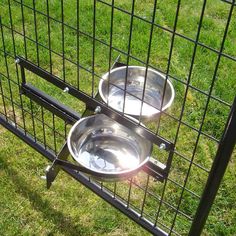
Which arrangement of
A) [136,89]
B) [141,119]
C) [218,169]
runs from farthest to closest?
1. [136,89]
2. [141,119]
3. [218,169]

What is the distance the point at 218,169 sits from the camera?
1439 mm

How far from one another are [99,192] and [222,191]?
1.90ft

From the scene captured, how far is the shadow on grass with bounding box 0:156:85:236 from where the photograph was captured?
2023 millimetres

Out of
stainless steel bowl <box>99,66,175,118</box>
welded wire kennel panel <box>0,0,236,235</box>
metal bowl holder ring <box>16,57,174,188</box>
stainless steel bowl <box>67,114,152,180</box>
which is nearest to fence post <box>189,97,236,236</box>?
welded wire kennel panel <box>0,0,236,235</box>

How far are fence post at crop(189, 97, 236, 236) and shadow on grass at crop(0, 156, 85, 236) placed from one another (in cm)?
57

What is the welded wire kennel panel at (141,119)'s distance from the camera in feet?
5.32

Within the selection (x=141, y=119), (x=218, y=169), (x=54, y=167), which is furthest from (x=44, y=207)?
(x=218, y=169)

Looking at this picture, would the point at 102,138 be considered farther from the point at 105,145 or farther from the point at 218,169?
the point at 218,169

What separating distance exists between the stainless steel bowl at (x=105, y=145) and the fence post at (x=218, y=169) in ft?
0.94

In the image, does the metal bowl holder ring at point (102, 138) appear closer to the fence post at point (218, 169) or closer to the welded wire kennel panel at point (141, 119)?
the welded wire kennel panel at point (141, 119)

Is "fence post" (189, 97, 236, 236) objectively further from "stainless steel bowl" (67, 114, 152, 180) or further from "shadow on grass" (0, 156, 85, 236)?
"shadow on grass" (0, 156, 85, 236)

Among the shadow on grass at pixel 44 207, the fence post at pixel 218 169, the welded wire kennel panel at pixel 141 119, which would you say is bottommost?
the shadow on grass at pixel 44 207

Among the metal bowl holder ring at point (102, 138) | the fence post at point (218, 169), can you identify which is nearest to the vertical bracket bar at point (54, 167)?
the metal bowl holder ring at point (102, 138)

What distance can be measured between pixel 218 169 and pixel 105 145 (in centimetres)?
55
